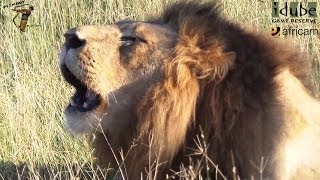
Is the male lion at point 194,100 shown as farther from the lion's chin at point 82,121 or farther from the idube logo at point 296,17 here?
the idube logo at point 296,17

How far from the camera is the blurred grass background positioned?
4164 millimetres

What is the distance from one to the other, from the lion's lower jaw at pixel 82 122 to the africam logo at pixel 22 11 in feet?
10.1

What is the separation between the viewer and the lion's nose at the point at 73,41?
2721mm

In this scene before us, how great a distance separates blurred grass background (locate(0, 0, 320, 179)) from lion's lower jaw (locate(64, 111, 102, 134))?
325 millimetres

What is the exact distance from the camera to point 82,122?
9.16 ft

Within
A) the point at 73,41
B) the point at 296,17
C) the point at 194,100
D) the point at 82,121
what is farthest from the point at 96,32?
the point at 296,17

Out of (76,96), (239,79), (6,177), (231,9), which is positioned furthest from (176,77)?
(231,9)

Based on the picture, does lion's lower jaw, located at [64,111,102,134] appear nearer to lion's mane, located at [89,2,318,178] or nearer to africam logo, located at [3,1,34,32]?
lion's mane, located at [89,2,318,178]

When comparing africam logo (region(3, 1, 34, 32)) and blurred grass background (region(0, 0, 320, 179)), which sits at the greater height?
africam logo (region(3, 1, 34, 32))

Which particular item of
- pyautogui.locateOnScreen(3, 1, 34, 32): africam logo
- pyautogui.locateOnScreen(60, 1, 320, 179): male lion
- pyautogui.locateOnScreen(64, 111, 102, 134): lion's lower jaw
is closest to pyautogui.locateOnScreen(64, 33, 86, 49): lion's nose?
pyautogui.locateOnScreen(60, 1, 320, 179): male lion

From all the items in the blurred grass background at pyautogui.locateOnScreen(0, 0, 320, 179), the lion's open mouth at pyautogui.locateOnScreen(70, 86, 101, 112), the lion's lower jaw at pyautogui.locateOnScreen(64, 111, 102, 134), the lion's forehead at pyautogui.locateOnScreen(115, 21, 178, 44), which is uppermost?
the lion's forehead at pyautogui.locateOnScreen(115, 21, 178, 44)

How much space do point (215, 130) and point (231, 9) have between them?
3.29 m

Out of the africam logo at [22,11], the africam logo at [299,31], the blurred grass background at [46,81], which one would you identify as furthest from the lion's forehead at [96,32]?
the africam logo at [22,11]

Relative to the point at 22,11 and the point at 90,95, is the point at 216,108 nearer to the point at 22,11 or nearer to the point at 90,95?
the point at 90,95
